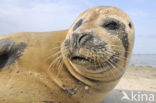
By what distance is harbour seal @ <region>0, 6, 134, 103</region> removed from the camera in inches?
91.0

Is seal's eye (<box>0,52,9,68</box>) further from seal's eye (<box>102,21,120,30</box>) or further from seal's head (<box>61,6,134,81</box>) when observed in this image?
seal's eye (<box>102,21,120,30</box>)

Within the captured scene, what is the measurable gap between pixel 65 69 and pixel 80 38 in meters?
0.79

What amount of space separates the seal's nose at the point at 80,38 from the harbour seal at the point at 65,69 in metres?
0.20

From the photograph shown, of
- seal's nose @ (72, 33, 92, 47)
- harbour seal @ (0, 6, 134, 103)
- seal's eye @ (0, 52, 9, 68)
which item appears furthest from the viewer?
seal's eye @ (0, 52, 9, 68)

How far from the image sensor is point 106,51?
2.07 m

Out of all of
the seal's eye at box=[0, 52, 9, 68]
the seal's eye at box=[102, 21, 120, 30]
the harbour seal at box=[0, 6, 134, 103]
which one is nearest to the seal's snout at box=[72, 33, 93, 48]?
the harbour seal at box=[0, 6, 134, 103]

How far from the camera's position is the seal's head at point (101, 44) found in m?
1.96

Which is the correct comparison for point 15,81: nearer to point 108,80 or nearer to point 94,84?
point 94,84

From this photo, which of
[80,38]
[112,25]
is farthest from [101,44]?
[112,25]

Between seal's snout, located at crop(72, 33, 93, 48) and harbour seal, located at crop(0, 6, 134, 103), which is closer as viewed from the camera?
seal's snout, located at crop(72, 33, 93, 48)

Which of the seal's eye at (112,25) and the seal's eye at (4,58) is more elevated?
the seal's eye at (112,25)

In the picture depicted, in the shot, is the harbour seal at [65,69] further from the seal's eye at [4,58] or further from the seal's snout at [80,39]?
the seal's snout at [80,39]

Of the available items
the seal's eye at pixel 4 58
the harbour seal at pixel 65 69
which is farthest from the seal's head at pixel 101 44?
the seal's eye at pixel 4 58

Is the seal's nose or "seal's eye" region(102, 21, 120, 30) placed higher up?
"seal's eye" region(102, 21, 120, 30)
